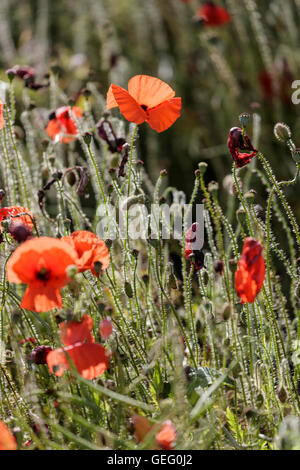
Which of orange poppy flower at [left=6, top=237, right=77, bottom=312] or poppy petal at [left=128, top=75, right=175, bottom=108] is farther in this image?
poppy petal at [left=128, top=75, right=175, bottom=108]

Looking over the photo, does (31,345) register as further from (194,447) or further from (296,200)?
(296,200)

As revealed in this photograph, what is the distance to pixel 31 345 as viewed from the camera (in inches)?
48.8

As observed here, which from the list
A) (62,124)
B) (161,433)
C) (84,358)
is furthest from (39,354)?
(62,124)

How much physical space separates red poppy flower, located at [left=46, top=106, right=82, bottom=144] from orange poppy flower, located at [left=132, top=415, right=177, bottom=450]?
79 centimetres

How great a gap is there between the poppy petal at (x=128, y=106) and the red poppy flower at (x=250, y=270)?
33cm

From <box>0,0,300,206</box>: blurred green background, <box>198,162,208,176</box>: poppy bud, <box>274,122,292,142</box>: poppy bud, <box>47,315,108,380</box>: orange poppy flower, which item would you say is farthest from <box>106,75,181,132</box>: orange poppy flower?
<box>0,0,300,206</box>: blurred green background

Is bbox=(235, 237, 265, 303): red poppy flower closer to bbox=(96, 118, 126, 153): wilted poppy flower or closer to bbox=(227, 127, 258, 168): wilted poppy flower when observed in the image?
bbox=(227, 127, 258, 168): wilted poppy flower

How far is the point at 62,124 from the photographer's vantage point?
5.01 feet

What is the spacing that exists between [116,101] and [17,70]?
55cm

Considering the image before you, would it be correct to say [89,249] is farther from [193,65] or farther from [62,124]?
[193,65]

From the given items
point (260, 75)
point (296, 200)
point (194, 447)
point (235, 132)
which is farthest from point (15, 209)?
point (260, 75)

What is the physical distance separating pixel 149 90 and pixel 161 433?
2.10ft

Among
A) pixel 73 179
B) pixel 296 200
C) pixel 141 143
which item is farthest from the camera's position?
pixel 141 143

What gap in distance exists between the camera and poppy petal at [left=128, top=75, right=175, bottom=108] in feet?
3.81
